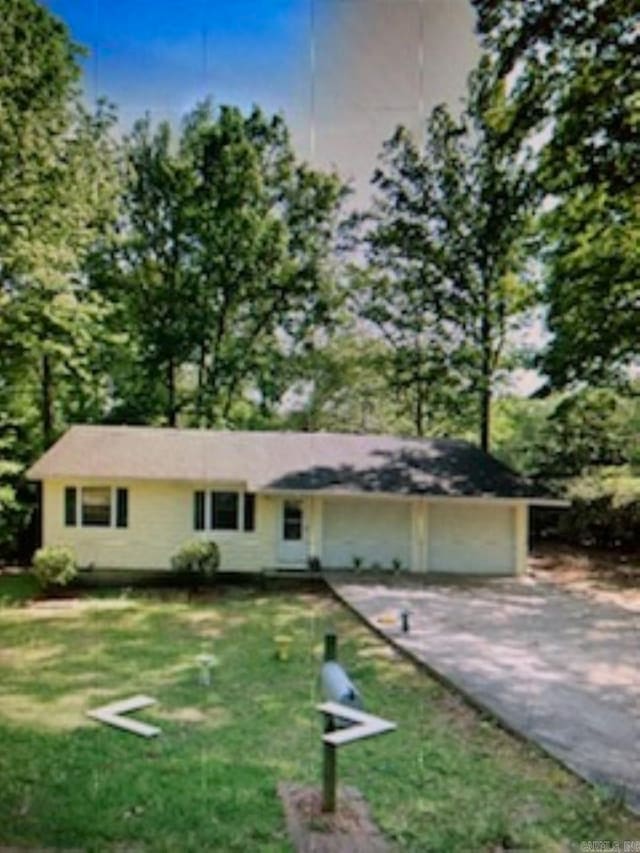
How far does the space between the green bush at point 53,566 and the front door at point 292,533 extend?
2923mm

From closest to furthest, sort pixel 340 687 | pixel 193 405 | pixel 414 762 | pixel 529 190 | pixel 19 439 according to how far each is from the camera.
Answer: pixel 340 687
pixel 414 762
pixel 193 405
pixel 529 190
pixel 19 439

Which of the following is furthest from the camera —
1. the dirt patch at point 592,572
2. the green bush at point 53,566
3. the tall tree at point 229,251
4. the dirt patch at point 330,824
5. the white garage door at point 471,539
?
the white garage door at point 471,539

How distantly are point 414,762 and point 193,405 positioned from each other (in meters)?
2.59

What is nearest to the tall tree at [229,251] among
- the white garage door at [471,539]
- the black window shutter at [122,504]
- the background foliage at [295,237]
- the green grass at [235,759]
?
the background foliage at [295,237]

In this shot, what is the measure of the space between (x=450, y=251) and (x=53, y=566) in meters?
6.15

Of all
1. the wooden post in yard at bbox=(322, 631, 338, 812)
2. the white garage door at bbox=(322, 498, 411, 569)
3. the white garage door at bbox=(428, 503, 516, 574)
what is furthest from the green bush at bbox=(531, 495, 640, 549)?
the wooden post in yard at bbox=(322, 631, 338, 812)

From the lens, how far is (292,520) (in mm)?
10773

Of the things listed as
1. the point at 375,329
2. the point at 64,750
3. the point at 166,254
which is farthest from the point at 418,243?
the point at 64,750

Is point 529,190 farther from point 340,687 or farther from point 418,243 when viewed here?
point 340,687

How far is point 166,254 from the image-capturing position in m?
4.65

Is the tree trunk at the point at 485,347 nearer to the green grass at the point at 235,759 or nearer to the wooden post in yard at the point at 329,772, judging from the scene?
the green grass at the point at 235,759

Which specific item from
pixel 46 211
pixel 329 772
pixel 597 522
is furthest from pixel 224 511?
pixel 329 772

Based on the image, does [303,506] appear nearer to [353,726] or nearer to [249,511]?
[249,511]

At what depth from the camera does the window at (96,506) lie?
33.9 feet
